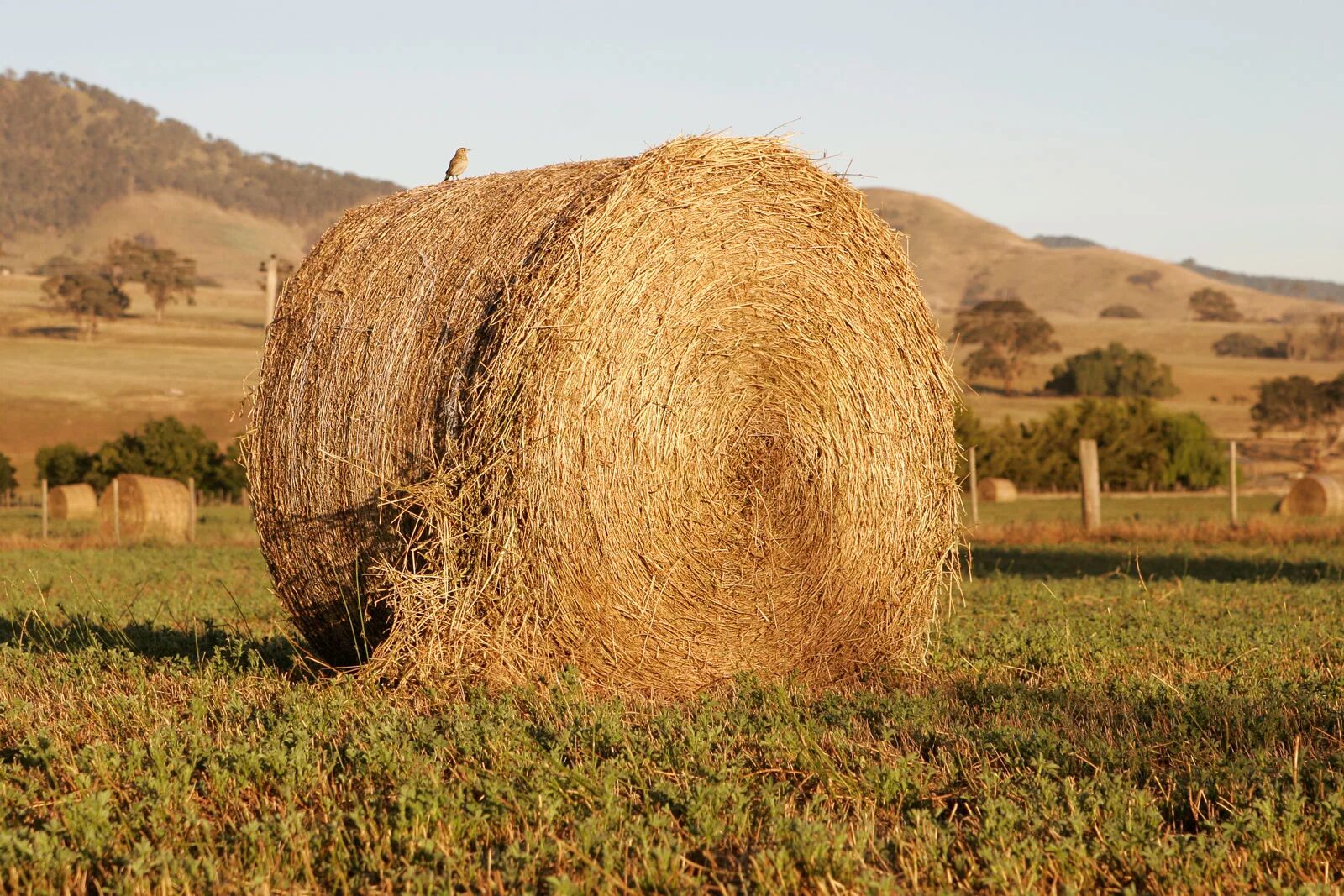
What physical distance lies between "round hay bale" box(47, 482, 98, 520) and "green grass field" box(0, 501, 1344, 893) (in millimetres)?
24579

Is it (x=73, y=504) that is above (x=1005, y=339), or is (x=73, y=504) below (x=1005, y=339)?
above

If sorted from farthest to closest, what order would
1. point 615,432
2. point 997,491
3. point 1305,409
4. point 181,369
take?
point 181,369 < point 1305,409 < point 997,491 < point 615,432

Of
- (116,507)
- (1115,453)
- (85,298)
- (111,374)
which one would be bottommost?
(1115,453)

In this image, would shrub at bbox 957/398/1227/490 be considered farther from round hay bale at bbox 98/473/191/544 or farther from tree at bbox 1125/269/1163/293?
tree at bbox 1125/269/1163/293

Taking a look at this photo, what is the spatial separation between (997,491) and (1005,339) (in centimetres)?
5102

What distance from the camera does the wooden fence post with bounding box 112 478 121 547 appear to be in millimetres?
22047

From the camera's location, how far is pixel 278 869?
440 centimetres

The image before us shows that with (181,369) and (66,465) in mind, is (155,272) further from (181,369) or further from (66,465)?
(66,465)

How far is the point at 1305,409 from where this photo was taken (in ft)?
205

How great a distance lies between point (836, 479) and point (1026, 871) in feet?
12.7

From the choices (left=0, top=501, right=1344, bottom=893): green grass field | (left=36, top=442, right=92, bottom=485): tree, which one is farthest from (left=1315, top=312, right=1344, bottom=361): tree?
(left=0, top=501, right=1344, bottom=893): green grass field

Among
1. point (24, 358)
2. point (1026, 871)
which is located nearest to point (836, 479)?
point (1026, 871)

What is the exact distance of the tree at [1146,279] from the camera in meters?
185

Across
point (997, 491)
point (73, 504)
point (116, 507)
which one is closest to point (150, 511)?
point (116, 507)
